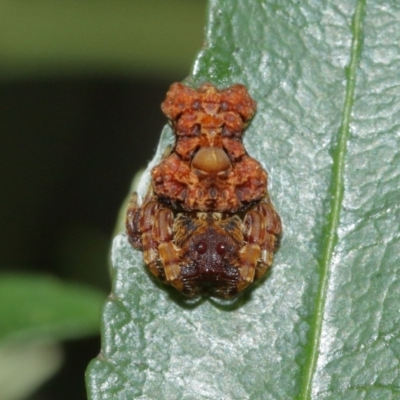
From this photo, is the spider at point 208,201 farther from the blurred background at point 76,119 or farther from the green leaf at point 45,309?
the blurred background at point 76,119

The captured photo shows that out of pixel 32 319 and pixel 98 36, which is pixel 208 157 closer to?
pixel 32 319

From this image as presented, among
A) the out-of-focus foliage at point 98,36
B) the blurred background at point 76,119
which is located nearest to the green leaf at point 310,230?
the blurred background at point 76,119

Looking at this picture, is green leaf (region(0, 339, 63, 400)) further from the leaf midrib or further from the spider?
the leaf midrib

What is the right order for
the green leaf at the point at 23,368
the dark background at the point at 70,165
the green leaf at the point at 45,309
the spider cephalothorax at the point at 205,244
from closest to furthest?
the spider cephalothorax at the point at 205,244
the green leaf at the point at 45,309
the green leaf at the point at 23,368
the dark background at the point at 70,165

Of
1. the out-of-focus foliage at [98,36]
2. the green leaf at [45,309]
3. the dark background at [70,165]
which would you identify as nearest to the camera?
the green leaf at [45,309]

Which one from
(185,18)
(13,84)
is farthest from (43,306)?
(13,84)

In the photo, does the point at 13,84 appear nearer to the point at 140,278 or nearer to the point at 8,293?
the point at 8,293
